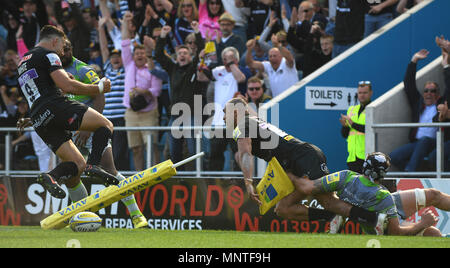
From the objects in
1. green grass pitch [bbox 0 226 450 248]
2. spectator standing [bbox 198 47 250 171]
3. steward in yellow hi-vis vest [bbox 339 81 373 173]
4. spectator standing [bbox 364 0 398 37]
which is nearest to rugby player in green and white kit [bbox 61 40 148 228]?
green grass pitch [bbox 0 226 450 248]

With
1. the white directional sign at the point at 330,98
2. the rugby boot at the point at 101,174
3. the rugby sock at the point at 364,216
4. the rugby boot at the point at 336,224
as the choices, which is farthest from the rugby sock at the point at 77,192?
the white directional sign at the point at 330,98

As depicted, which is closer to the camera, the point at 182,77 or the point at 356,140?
the point at 356,140

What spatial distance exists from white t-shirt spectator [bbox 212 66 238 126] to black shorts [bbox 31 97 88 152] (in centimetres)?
461

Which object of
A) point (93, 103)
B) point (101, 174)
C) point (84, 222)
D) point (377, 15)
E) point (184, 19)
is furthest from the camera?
point (184, 19)

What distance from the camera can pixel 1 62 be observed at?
20812 mm

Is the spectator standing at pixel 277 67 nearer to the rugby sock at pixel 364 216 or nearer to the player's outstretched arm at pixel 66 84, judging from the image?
the rugby sock at pixel 364 216

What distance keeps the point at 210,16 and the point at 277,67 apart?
216 cm

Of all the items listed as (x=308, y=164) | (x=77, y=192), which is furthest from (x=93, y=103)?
(x=308, y=164)

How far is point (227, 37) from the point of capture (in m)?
15.8

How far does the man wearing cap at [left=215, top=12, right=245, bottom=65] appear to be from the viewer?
15672mm

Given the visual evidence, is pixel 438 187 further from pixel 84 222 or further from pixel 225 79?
pixel 84 222

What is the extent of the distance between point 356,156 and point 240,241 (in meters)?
5.04
